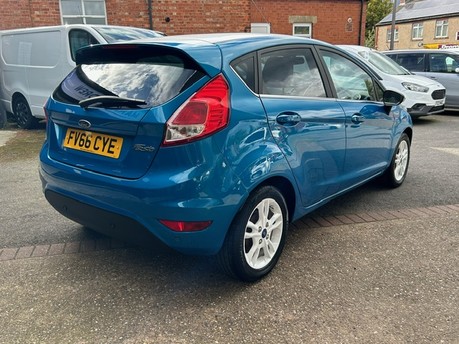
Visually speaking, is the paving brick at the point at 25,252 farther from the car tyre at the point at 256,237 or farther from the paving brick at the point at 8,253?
the car tyre at the point at 256,237

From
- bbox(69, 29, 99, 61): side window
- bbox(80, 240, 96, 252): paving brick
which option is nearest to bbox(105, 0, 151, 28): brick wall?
bbox(69, 29, 99, 61): side window

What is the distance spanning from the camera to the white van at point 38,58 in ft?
25.1

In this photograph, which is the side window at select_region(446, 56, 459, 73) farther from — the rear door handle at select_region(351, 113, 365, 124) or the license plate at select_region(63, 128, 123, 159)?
the license plate at select_region(63, 128, 123, 159)

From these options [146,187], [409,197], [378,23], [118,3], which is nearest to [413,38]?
[378,23]

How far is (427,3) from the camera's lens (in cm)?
4588

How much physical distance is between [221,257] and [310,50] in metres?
1.79

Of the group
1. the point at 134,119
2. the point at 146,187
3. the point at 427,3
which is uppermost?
the point at 427,3

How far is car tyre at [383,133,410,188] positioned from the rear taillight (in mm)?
2772

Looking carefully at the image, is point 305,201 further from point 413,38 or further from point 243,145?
point 413,38

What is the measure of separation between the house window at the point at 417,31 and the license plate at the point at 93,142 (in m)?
47.7

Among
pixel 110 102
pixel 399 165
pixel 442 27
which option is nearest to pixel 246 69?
pixel 110 102

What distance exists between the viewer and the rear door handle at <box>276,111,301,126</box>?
276cm

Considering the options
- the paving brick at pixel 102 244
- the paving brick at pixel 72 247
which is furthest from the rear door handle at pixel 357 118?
the paving brick at pixel 72 247

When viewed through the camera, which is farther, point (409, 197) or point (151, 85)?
point (409, 197)
